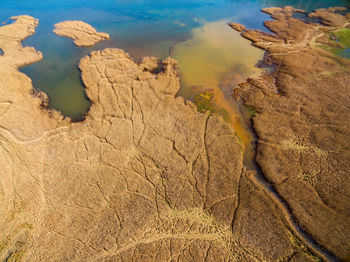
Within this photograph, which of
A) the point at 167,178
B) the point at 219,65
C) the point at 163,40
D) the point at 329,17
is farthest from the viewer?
the point at 329,17

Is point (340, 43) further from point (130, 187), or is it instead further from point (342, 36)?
point (130, 187)

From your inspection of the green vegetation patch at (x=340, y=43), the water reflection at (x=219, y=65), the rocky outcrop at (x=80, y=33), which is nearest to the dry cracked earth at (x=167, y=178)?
the water reflection at (x=219, y=65)

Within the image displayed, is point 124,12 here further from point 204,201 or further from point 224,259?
point 224,259

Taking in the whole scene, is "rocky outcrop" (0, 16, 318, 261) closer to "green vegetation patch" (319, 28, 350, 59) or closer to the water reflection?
the water reflection

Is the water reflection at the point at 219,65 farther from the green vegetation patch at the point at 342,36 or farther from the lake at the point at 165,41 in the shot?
the green vegetation patch at the point at 342,36

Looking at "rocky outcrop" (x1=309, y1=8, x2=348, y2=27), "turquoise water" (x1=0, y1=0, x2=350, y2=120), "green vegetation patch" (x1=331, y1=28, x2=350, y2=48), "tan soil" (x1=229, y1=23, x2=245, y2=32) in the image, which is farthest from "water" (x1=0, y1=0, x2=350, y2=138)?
"green vegetation patch" (x1=331, y1=28, x2=350, y2=48)

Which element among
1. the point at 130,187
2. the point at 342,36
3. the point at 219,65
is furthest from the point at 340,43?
the point at 130,187

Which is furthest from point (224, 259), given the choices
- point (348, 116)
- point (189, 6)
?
point (189, 6)
